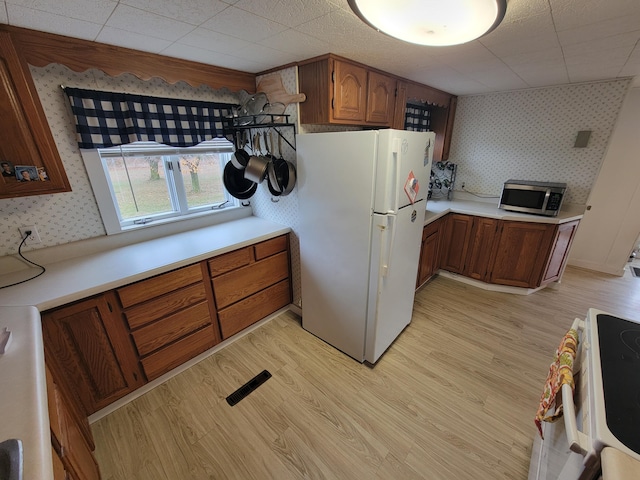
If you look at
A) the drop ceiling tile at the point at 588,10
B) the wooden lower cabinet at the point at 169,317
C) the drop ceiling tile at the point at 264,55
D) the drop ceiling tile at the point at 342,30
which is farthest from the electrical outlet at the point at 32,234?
the drop ceiling tile at the point at 588,10

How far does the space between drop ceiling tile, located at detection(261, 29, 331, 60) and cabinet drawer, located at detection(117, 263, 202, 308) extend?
143 centimetres

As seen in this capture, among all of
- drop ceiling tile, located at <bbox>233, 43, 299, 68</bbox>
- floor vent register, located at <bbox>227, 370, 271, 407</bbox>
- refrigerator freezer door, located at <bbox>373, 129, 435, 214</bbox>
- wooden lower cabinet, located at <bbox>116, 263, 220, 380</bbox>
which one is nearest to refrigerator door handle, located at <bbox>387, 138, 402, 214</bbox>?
refrigerator freezer door, located at <bbox>373, 129, 435, 214</bbox>

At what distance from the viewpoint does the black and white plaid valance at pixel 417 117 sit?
2894 mm

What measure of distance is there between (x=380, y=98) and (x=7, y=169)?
233cm

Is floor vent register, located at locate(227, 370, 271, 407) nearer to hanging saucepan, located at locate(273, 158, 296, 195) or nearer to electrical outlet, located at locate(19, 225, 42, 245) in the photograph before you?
hanging saucepan, located at locate(273, 158, 296, 195)

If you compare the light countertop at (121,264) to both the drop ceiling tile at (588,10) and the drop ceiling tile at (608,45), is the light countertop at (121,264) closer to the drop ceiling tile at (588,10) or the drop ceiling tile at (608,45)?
the drop ceiling tile at (588,10)

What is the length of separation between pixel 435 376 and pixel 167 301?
1919 millimetres

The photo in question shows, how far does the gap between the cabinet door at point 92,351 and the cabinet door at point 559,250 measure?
3667 millimetres

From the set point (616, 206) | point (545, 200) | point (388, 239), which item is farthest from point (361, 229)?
point (616, 206)

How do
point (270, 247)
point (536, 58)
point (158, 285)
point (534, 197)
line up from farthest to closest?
point (534, 197)
point (270, 247)
point (536, 58)
point (158, 285)

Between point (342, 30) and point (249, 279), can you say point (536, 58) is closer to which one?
point (342, 30)

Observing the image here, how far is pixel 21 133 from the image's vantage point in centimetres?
128

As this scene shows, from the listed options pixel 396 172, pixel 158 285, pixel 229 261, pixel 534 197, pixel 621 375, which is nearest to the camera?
pixel 621 375

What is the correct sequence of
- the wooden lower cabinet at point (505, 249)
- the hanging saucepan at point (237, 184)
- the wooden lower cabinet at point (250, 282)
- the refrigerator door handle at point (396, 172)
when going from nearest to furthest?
the refrigerator door handle at point (396, 172) → the wooden lower cabinet at point (250, 282) → the hanging saucepan at point (237, 184) → the wooden lower cabinet at point (505, 249)
